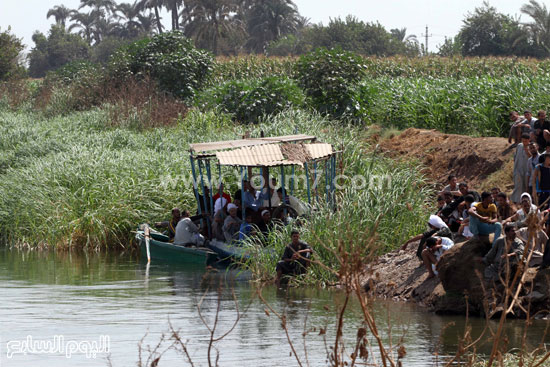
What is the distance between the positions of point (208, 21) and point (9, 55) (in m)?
23.9

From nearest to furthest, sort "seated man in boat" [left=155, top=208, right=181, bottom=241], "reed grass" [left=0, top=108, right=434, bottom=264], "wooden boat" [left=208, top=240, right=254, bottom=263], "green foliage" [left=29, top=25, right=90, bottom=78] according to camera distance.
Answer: "wooden boat" [left=208, top=240, right=254, bottom=263] < "seated man in boat" [left=155, top=208, right=181, bottom=241] < "reed grass" [left=0, top=108, right=434, bottom=264] < "green foliage" [left=29, top=25, right=90, bottom=78]

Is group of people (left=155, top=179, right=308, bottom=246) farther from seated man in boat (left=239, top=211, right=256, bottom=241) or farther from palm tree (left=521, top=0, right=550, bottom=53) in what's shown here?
palm tree (left=521, top=0, right=550, bottom=53)

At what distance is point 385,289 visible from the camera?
15406 millimetres

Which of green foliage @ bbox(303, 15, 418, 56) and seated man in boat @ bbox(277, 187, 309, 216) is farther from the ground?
green foliage @ bbox(303, 15, 418, 56)

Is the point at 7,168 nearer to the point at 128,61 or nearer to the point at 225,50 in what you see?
the point at 128,61

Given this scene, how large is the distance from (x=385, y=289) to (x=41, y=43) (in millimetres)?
88099

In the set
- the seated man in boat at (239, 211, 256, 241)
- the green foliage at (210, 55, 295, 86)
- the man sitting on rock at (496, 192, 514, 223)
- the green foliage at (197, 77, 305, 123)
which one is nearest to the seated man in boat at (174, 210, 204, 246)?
the seated man in boat at (239, 211, 256, 241)

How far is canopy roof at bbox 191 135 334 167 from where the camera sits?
1745 cm

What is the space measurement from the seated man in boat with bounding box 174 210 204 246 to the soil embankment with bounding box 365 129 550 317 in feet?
13.6

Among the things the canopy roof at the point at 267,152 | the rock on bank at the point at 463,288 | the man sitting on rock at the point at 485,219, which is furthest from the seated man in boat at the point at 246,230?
the man sitting on rock at the point at 485,219

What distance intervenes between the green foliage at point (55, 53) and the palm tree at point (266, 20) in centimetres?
2069

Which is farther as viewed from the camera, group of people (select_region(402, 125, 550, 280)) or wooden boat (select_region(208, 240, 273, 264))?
wooden boat (select_region(208, 240, 273, 264))

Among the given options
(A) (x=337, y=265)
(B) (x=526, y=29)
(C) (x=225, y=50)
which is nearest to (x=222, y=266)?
(A) (x=337, y=265)

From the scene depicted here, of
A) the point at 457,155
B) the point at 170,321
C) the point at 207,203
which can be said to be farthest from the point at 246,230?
the point at 457,155
